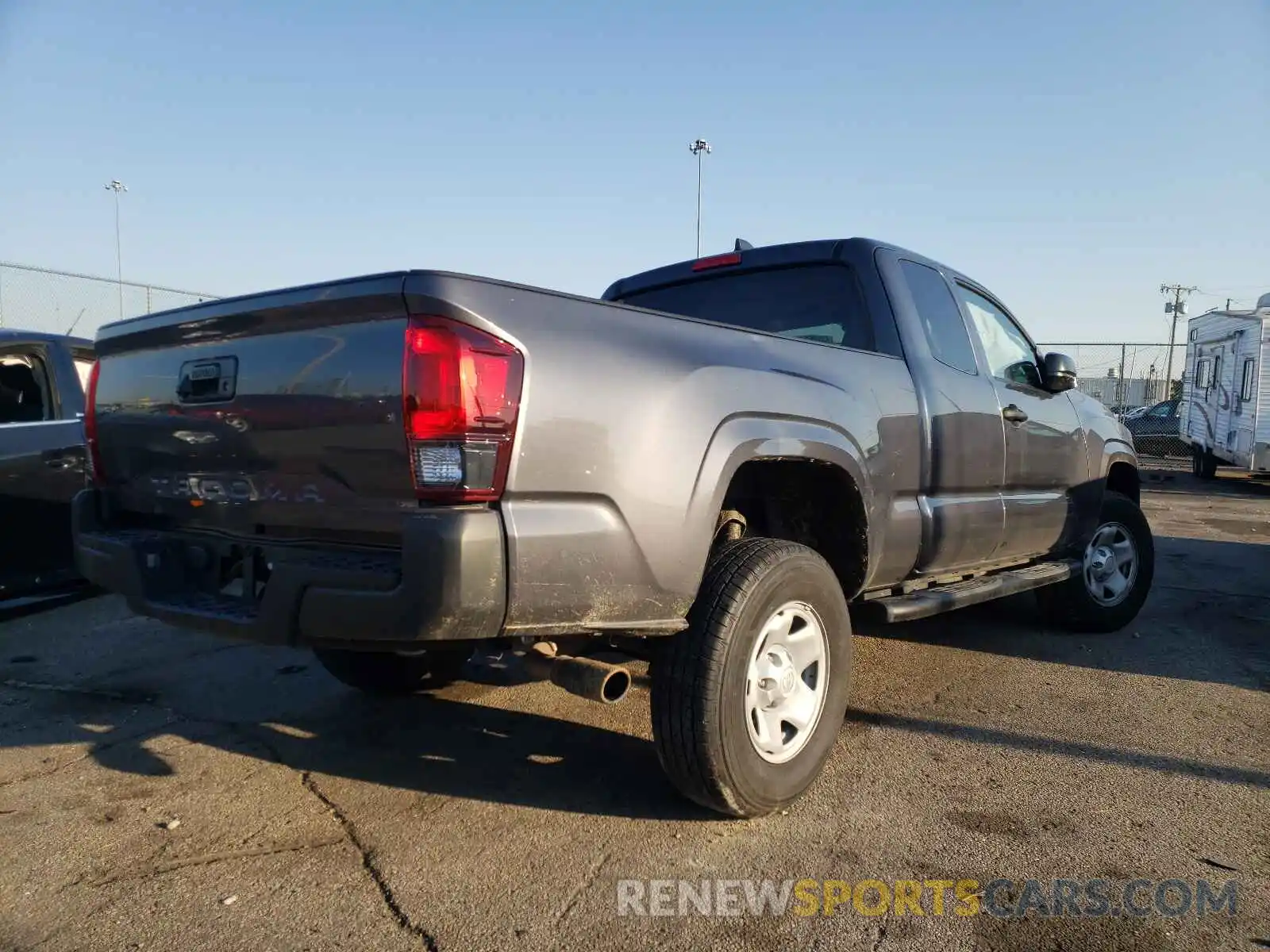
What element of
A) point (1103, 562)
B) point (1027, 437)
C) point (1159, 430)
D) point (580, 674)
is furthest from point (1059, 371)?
point (1159, 430)

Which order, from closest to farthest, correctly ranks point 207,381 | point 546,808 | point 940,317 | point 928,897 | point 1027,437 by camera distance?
1. point 928,897
2. point 207,381
3. point 546,808
4. point 940,317
5. point 1027,437

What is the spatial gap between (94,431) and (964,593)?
3602mm

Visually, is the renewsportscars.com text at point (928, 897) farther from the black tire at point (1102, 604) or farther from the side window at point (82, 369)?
the side window at point (82, 369)

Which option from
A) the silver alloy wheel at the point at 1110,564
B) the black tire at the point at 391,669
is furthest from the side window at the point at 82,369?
the silver alloy wheel at the point at 1110,564

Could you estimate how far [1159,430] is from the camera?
23391 mm

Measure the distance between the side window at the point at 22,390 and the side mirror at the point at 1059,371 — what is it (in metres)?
5.81

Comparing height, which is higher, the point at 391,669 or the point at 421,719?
the point at 391,669

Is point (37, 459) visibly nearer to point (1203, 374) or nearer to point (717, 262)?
point (717, 262)

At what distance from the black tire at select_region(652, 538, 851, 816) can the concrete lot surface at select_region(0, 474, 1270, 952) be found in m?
0.15

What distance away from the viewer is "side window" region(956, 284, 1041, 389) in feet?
15.1

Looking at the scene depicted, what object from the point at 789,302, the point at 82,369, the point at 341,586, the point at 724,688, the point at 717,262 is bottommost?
the point at 724,688

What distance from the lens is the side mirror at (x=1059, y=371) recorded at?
15.8 feet

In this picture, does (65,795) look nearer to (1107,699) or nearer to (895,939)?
(895,939)

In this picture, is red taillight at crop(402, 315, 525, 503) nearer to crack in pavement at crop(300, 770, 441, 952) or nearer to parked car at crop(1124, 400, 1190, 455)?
crack in pavement at crop(300, 770, 441, 952)
